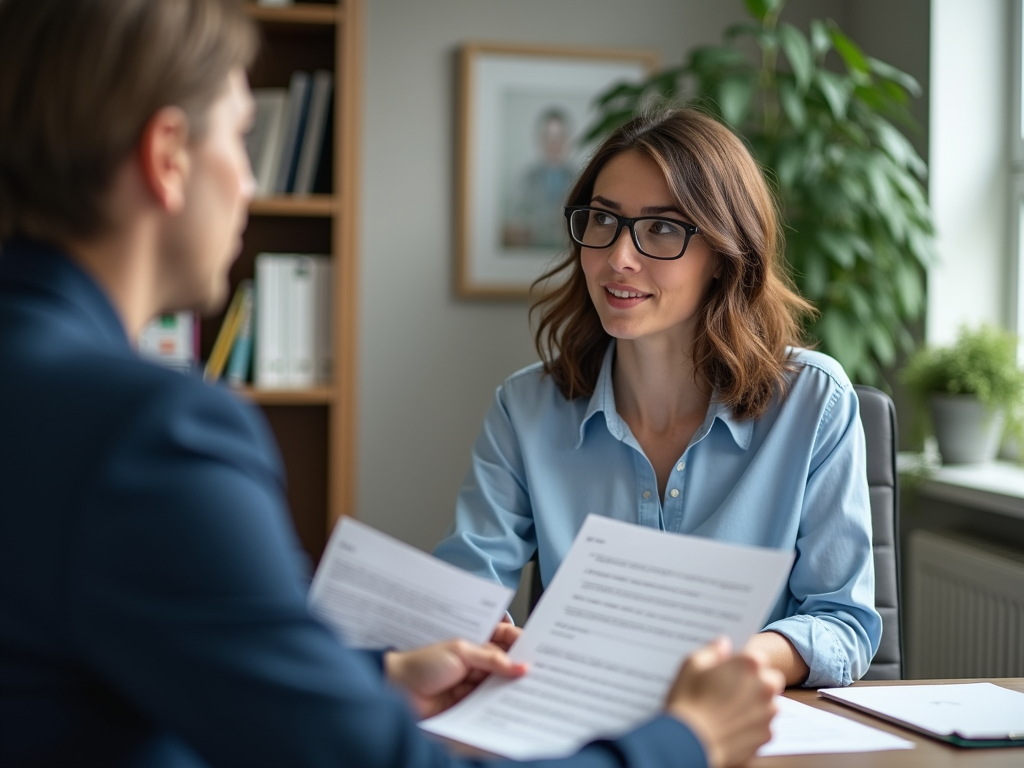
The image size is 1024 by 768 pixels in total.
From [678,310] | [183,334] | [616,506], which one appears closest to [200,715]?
[616,506]

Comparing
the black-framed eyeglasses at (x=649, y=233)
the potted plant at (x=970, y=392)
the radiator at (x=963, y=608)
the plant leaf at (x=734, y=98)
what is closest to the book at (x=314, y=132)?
the plant leaf at (x=734, y=98)

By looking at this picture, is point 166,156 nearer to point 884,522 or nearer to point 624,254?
point 624,254

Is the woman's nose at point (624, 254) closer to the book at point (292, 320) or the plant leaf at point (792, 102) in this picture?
the plant leaf at point (792, 102)

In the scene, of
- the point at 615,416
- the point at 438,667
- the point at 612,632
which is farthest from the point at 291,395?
the point at 612,632

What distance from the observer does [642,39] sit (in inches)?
127

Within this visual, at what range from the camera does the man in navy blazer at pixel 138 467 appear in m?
→ 0.61

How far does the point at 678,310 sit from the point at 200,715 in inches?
43.6

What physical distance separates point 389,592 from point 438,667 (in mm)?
98

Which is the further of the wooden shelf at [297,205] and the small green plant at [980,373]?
the wooden shelf at [297,205]

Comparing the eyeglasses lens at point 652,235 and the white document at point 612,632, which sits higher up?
the eyeglasses lens at point 652,235

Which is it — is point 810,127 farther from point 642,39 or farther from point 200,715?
point 200,715

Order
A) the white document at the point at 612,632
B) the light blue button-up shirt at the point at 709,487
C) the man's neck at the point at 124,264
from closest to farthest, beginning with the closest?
1. the man's neck at the point at 124,264
2. the white document at the point at 612,632
3. the light blue button-up shirt at the point at 709,487

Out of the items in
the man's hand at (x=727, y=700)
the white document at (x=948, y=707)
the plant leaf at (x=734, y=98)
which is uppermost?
the plant leaf at (x=734, y=98)

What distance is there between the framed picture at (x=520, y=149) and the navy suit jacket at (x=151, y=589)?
8.25ft
